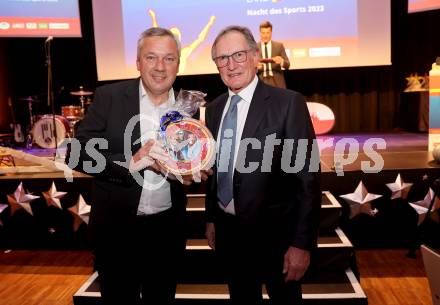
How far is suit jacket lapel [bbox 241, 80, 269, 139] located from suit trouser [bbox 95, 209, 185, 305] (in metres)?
0.51

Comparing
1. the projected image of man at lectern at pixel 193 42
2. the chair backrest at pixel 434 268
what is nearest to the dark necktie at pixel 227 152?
the chair backrest at pixel 434 268

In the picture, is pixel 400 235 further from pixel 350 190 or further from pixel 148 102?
pixel 148 102

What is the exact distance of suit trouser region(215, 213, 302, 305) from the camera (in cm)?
173

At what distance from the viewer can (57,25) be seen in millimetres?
6535

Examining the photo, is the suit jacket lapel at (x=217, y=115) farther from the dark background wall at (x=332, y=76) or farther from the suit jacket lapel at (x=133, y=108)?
the dark background wall at (x=332, y=76)

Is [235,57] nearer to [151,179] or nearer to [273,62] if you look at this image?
[151,179]

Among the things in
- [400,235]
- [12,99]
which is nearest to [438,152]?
[400,235]

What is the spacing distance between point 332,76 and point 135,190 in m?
6.09

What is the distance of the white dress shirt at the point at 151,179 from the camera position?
70.2 inches

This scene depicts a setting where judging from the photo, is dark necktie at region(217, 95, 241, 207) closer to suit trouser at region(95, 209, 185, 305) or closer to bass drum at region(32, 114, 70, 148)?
suit trouser at region(95, 209, 185, 305)

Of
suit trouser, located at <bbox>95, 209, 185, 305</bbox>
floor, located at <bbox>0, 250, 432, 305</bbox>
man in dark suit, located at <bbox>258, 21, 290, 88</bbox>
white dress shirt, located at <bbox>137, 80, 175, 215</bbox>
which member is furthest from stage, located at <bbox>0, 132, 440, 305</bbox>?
man in dark suit, located at <bbox>258, 21, 290, 88</bbox>

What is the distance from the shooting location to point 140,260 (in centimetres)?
184

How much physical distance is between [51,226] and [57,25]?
3.95 m

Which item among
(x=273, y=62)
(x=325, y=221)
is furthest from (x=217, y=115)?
(x=273, y=62)
